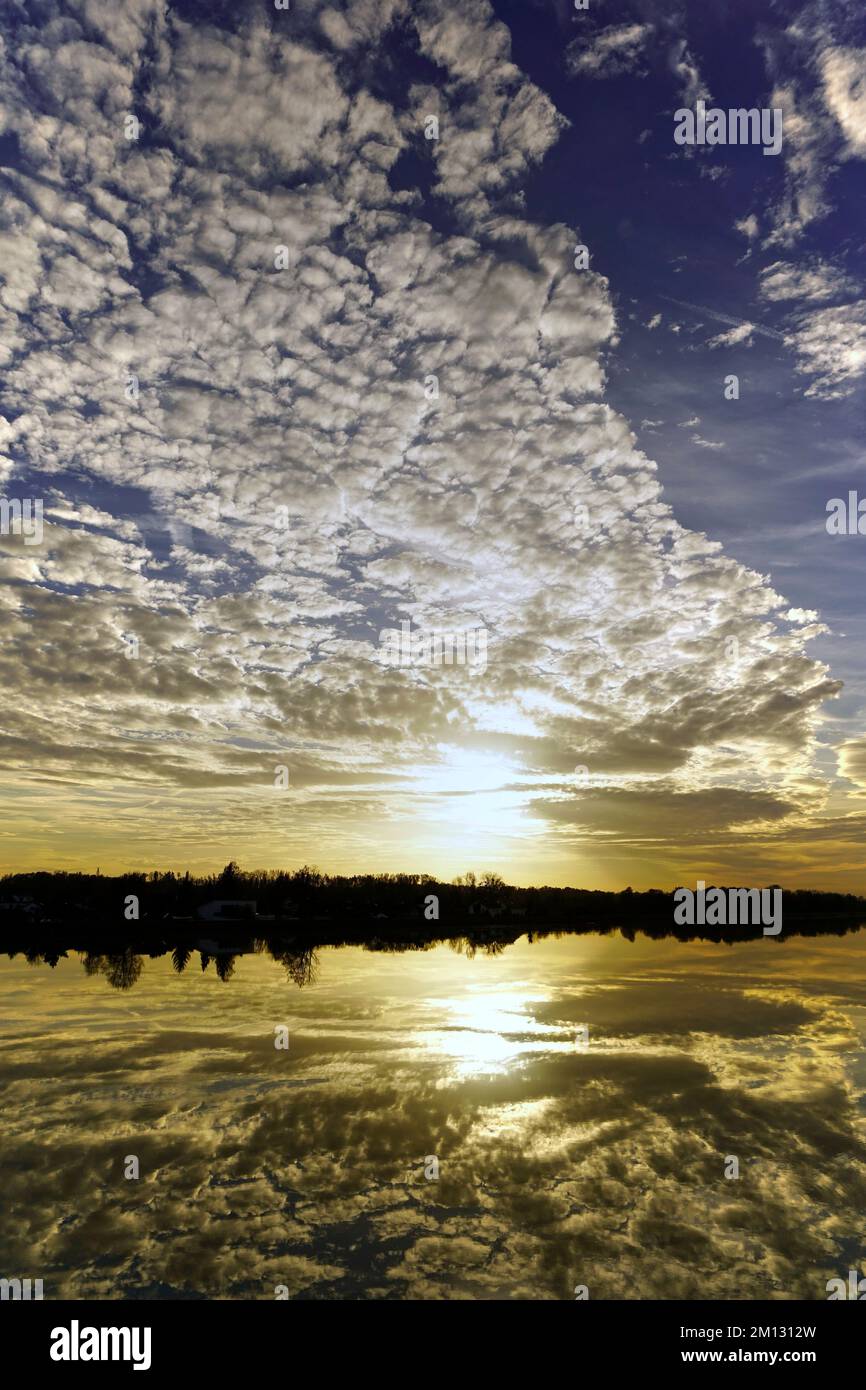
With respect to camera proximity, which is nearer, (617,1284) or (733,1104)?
(617,1284)

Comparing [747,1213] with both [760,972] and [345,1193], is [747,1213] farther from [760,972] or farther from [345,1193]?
[760,972]

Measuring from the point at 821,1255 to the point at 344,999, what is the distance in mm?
25585

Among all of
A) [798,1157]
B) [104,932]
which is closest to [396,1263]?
[798,1157]

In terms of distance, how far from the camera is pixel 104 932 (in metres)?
92.1

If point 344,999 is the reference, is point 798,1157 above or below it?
above

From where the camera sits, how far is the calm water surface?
11.0 metres

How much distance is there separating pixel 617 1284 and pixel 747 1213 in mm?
3842

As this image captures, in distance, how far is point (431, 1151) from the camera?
15289mm

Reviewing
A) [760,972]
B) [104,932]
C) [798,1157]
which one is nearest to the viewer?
[798,1157]

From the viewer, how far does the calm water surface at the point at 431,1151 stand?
11008 mm
